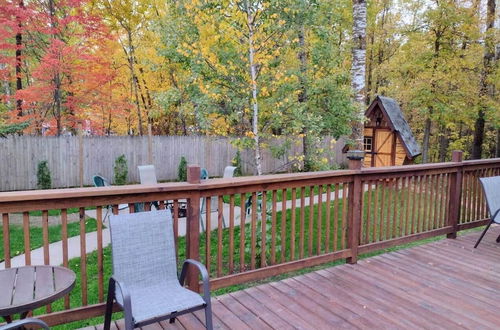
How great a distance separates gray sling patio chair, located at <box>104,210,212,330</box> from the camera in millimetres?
2207

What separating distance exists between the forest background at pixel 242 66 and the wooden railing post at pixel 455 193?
1.59 meters

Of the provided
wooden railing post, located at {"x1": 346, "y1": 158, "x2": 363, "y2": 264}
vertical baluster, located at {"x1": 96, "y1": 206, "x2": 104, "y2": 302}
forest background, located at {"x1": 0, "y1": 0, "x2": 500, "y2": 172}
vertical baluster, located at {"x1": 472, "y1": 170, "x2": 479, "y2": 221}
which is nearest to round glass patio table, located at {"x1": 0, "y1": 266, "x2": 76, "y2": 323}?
vertical baluster, located at {"x1": 96, "y1": 206, "x2": 104, "y2": 302}

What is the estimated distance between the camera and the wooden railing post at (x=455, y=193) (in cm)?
456

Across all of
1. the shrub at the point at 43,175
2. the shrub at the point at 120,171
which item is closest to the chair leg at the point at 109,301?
the shrub at the point at 43,175

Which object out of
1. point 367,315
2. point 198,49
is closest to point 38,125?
point 198,49

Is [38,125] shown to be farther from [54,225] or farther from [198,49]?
[198,49]

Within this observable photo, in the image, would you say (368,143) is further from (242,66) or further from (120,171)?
(242,66)

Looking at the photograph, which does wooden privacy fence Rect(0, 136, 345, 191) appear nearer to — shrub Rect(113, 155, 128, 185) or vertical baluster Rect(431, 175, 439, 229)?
shrub Rect(113, 155, 128, 185)

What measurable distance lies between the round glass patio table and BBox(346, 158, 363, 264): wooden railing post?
2650mm

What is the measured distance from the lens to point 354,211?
12.4 feet

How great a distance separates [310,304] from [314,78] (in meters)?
3.50

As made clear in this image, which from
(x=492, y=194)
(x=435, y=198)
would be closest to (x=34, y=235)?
(x=435, y=198)

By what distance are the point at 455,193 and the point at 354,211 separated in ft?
5.72

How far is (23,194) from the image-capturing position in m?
2.23
